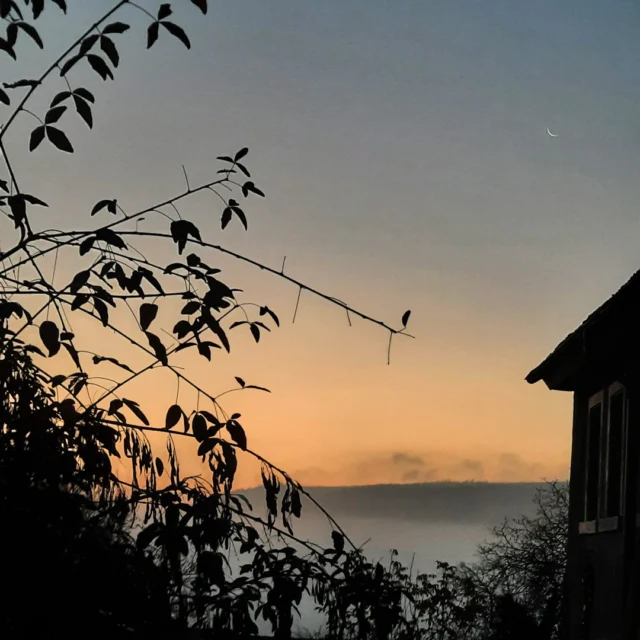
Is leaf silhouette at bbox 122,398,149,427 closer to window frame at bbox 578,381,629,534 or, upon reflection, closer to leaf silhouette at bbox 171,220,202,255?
leaf silhouette at bbox 171,220,202,255

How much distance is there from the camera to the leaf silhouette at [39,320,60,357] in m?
2.36

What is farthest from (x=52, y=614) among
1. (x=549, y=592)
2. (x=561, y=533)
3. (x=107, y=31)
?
(x=561, y=533)

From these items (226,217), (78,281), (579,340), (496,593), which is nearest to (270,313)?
(226,217)

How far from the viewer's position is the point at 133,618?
2.17 metres

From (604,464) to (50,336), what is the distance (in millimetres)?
6846

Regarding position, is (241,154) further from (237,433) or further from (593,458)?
(593,458)

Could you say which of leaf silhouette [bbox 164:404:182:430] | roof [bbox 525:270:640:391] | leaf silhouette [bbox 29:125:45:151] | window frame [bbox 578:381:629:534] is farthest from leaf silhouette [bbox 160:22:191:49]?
window frame [bbox 578:381:629:534]

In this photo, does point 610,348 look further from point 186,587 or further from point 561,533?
point 561,533

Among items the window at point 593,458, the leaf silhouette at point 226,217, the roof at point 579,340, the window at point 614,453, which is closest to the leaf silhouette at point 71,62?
the leaf silhouette at point 226,217

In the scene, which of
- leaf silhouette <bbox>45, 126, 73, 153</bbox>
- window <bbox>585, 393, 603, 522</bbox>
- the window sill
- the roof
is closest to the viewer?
leaf silhouette <bbox>45, 126, 73, 153</bbox>

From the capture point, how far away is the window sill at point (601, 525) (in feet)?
24.1

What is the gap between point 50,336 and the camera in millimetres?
2371

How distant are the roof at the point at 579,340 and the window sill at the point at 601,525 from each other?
1407 millimetres

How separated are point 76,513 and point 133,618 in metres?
0.30
